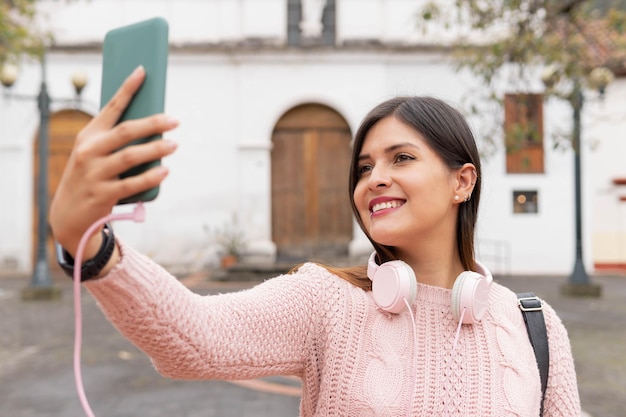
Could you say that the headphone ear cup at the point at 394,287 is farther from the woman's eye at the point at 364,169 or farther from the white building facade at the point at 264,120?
the white building facade at the point at 264,120

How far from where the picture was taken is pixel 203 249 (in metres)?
14.7

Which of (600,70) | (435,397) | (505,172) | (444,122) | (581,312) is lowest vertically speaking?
(581,312)

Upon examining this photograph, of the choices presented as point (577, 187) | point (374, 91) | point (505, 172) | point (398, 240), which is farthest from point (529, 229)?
point (398, 240)

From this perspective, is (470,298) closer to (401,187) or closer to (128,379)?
(401,187)

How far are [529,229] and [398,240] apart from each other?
14.5 m

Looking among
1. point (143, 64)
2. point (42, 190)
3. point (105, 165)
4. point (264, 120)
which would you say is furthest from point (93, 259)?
point (264, 120)

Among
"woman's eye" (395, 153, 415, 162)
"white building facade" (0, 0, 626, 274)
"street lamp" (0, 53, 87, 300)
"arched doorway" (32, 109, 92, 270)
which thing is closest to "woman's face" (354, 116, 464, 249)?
"woman's eye" (395, 153, 415, 162)

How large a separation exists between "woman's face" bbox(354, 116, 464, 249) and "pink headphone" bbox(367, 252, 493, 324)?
8 cm

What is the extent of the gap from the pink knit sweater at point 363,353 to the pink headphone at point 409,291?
6 cm

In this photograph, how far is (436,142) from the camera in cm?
155

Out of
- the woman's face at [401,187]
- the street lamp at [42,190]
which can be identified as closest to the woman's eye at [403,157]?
the woman's face at [401,187]

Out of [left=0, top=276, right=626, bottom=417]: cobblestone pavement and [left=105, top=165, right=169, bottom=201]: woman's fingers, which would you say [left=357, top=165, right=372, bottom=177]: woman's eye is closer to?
[left=105, top=165, right=169, bottom=201]: woman's fingers

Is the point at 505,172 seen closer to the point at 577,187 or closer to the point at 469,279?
the point at 577,187

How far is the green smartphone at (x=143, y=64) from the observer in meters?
0.91
